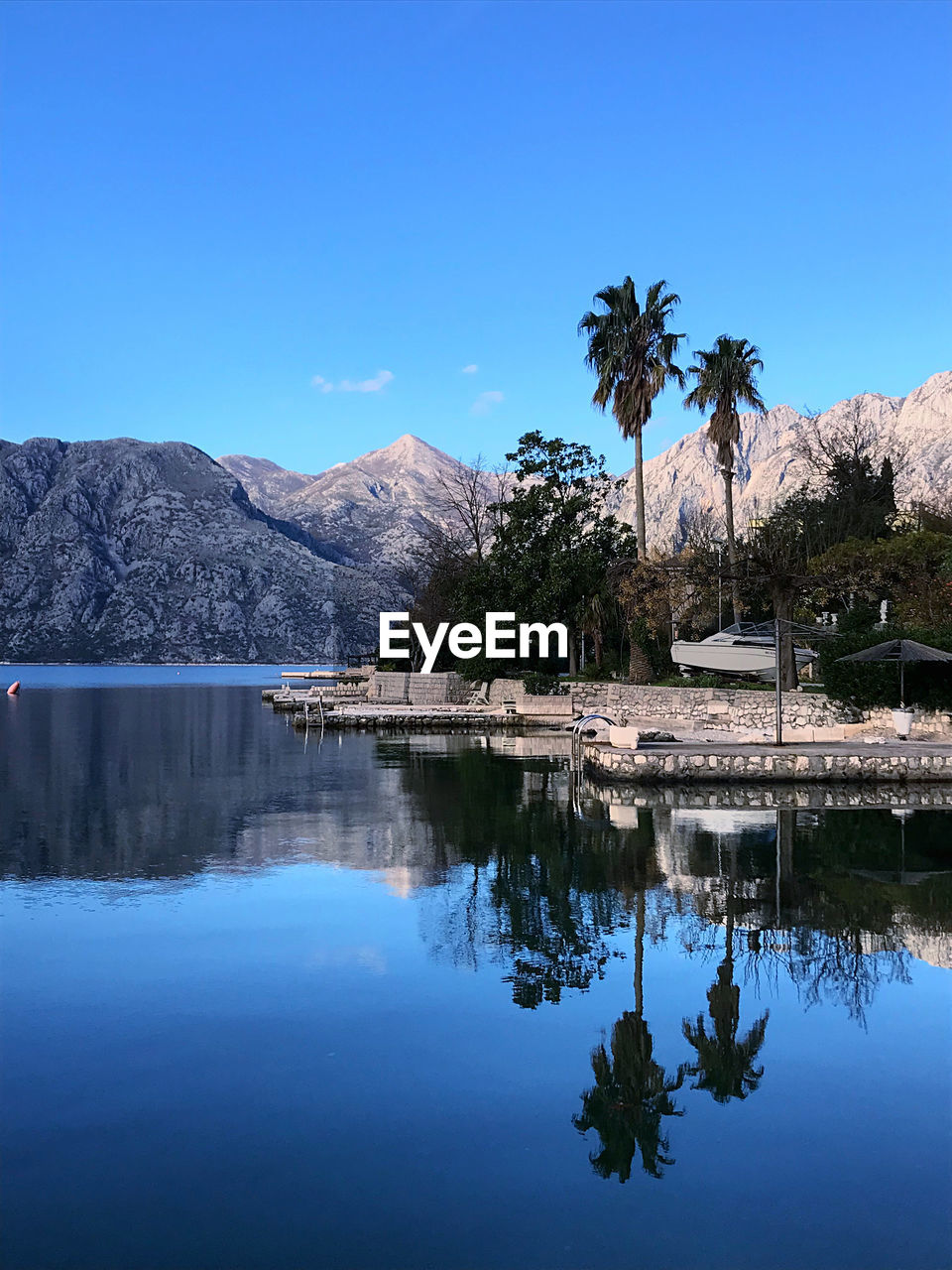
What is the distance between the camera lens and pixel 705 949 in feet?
40.1

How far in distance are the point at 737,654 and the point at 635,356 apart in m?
12.6

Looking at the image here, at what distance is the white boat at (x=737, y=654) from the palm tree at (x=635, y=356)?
4.67 meters

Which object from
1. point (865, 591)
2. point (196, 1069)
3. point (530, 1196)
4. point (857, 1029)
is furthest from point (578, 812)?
point (865, 591)

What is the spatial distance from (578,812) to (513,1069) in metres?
13.6

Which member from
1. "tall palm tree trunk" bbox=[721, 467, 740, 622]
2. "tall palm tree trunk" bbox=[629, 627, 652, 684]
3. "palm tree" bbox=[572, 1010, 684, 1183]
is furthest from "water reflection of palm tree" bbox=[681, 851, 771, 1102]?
"tall palm tree trunk" bbox=[629, 627, 652, 684]

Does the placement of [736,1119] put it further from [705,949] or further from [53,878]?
[53,878]

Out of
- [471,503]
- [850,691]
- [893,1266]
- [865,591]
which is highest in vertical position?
[471,503]

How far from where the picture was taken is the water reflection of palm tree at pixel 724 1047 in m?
8.57

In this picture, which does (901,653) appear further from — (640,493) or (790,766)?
(640,493)

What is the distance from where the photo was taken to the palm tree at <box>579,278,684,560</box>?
44.3 metres

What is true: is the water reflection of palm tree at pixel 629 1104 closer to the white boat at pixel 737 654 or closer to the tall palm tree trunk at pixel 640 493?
the white boat at pixel 737 654

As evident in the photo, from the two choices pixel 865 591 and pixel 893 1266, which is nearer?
pixel 893 1266

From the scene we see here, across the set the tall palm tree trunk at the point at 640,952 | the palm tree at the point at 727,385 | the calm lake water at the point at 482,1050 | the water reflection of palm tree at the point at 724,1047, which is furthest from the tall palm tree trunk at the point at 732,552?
the water reflection of palm tree at the point at 724,1047

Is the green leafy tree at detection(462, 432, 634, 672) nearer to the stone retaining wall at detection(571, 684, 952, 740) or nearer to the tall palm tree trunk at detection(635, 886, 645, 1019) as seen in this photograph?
the stone retaining wall at detection(571, 684, 952, 740)
